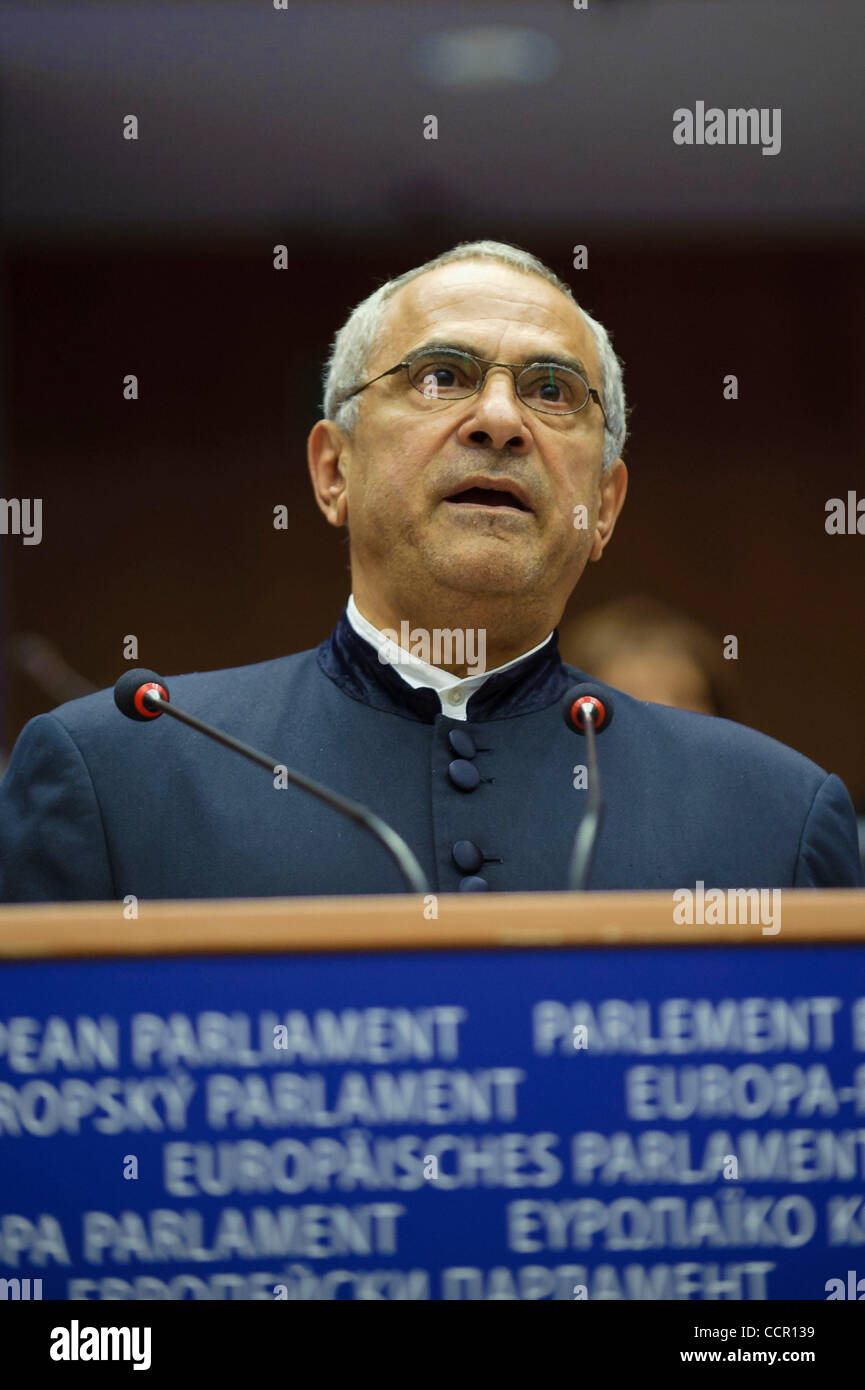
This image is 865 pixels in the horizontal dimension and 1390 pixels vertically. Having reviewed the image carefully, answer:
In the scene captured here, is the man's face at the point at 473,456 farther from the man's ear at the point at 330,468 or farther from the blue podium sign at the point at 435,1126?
the blue podium sign at the point at 435,1126

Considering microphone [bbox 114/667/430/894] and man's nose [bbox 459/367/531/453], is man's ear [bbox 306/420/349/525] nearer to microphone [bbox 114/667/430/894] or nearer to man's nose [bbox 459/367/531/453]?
man's nose [bbox 459/367/531/453]

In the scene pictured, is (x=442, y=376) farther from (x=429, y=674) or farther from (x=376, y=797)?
(x=376, y=797)

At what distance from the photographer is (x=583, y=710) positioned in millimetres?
1347

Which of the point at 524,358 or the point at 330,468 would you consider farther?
the point at 330,468

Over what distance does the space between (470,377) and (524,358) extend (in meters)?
0.06

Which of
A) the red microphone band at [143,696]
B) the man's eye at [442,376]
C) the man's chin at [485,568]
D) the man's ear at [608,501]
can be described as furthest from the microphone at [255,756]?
the man's ear at [608,501]

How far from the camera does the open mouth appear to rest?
5.20 ft

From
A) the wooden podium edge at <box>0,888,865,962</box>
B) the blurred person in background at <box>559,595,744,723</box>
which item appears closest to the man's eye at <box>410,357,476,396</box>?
the wooden podium edge at <box>0,888,865,962</box>

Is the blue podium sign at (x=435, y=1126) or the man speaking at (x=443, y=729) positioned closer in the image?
the blue podium sign at (x=435, y=1126)

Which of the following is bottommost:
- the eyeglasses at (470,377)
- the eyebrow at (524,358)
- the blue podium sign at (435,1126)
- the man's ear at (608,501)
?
the blue podium sign at (435,1126)

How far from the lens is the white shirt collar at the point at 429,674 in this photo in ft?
5.50

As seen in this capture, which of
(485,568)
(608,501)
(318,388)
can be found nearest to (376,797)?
(485,568)

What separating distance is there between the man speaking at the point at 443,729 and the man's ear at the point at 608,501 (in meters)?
0.02
